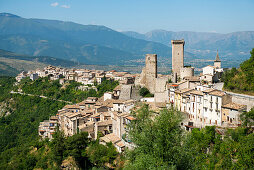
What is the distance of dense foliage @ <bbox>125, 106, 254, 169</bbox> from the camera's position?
18766 mm

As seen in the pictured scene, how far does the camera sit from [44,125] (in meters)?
48.0

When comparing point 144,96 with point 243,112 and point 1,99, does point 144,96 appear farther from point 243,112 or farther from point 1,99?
point 1,99

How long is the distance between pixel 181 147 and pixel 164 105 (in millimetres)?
14567

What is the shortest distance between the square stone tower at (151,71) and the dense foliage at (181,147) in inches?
712

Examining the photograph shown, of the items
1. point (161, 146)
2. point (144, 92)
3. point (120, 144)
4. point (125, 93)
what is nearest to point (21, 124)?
point (125, 93)

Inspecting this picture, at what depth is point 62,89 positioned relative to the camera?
229 feet

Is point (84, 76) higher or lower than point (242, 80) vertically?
lower

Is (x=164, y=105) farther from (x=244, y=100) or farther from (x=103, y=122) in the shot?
(x=244, y=100)

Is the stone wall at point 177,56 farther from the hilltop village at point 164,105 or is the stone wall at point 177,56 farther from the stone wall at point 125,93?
the stone wall at point 125,93

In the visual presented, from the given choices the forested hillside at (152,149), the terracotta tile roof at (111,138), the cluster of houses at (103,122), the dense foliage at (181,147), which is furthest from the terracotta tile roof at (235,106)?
the terracotta tile roof at (111,138)

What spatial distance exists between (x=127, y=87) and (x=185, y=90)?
571 inches

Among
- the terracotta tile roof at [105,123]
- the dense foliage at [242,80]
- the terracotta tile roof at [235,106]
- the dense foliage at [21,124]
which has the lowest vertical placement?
the dense foliage at [21,124]

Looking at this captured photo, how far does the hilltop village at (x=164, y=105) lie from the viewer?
27.3m

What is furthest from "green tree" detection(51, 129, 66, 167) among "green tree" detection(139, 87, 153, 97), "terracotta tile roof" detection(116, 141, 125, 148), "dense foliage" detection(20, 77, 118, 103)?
"dense foliage" detection(20, 77, 118, 103)
